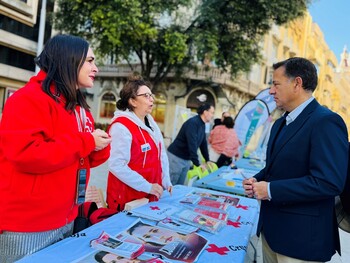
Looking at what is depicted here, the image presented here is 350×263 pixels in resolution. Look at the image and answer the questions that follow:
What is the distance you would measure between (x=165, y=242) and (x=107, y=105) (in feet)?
73.0

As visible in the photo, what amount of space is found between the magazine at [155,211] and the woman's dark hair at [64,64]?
32.7 inches

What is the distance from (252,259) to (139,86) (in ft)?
7.27

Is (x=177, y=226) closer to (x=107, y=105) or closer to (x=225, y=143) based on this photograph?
(x=225, y=143)

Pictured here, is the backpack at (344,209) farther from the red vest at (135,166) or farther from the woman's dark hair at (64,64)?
the woman's dark hair at (64,64)

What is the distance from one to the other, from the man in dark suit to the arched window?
71.1 ft

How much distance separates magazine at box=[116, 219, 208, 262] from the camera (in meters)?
1.38

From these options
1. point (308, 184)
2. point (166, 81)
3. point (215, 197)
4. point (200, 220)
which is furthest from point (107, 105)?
point (308, 184)

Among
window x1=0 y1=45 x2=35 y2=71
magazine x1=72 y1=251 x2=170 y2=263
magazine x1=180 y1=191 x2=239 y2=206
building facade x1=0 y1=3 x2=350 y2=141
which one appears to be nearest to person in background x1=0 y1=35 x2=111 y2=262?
magazine x1=72 y1=251 x2=170 y2=263

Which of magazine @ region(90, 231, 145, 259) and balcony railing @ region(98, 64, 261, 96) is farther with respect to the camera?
balcony railing @ region(98, 64, 261, 96)

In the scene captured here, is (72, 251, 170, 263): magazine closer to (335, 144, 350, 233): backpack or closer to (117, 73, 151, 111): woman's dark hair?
(335, 144, 350, 233): backpack

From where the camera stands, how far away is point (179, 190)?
2.88 meters

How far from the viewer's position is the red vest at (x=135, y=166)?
2.37 m

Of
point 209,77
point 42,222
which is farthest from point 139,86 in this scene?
point 209,77

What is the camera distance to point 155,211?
204 cm
